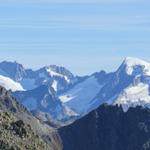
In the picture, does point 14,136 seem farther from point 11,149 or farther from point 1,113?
point 1,113

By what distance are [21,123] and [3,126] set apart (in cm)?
278

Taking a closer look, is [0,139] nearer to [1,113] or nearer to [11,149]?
[11,149]

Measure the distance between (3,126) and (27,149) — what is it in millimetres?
3614

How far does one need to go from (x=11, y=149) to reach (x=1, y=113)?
444 inches

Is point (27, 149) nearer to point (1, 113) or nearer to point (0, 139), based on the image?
point (0, 139)

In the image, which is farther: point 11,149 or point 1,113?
point 1,113

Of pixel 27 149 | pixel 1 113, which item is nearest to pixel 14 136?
pixel 27 149

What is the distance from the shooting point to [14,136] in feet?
292

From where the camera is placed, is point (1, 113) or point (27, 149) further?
point (1, 113)

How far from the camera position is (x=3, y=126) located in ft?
297

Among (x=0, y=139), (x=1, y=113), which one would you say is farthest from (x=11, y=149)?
(x=1, y=113)

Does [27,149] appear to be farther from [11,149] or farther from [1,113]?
[1,113]

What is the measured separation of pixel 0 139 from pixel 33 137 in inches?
259

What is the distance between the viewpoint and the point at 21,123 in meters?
92.6
